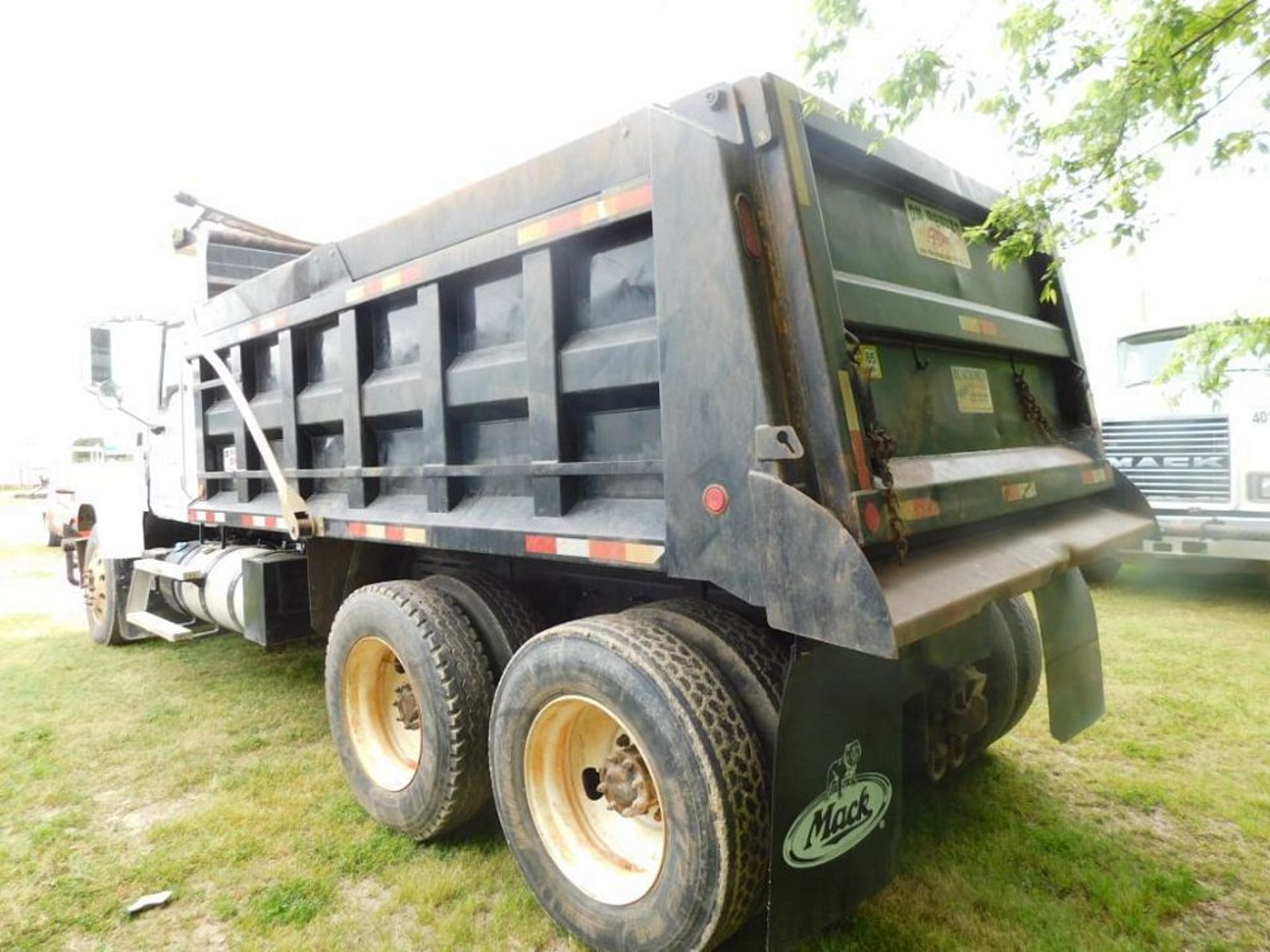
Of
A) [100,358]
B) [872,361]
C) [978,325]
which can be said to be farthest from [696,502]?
[100,358]

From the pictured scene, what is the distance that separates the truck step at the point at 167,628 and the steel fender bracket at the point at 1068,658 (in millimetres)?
5027

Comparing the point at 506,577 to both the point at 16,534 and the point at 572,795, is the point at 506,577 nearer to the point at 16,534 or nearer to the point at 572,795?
the point at 572,795

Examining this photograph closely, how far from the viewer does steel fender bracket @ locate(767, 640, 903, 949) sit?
2.04 m

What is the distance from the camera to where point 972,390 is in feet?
9.83

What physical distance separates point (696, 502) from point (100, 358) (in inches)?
221

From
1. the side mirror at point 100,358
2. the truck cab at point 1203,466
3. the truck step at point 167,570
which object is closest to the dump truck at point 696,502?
the truck step at point 167,570

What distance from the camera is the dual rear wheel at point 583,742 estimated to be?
2109mm

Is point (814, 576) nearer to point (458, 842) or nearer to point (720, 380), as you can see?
point (720, 380)

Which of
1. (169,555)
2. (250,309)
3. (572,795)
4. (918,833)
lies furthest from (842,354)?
(169,555)

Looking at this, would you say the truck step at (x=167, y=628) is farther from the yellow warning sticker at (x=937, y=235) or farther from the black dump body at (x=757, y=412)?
the yellow warning sticker at (x=937, y=235)

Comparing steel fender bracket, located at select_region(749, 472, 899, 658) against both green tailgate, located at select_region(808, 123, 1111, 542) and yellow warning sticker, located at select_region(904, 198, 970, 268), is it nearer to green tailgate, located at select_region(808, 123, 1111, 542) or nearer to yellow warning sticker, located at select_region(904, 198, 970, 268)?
green tailgate, located at select_region(808, 123, 1111, 542)

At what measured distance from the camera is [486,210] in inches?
113

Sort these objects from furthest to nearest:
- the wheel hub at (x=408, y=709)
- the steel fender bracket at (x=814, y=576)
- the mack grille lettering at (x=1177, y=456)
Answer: the mack grille lettering at (x=1177, y=456)
the wheel hub at (x=408, y=709)
the steel fender bracket at (x=814, y=576)

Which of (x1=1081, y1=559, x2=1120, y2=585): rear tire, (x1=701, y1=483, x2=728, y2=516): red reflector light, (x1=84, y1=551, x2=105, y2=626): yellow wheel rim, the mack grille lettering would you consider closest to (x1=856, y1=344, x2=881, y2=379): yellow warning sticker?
(x1=701, y1=483, x2=728, y2=516): red reflector light
